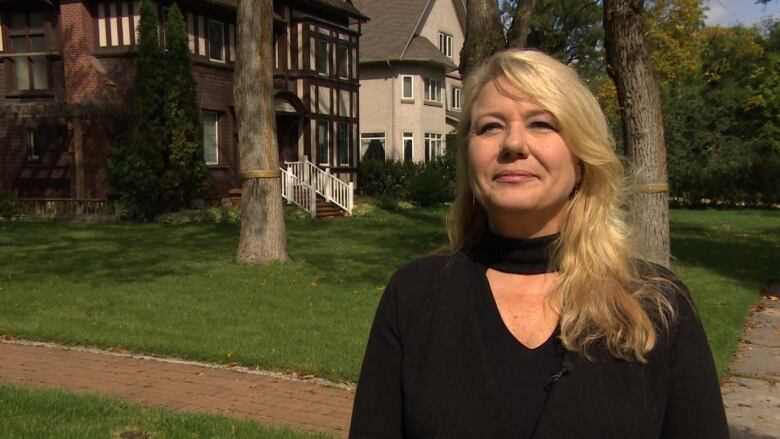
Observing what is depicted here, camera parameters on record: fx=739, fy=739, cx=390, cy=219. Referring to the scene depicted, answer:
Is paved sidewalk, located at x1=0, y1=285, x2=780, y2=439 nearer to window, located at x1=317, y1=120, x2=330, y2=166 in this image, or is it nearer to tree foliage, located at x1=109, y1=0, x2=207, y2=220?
tree foliage, located at x1=109, y1=0, x2=207, y2=220

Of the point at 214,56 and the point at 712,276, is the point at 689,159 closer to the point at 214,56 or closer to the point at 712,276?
the point at 214,56

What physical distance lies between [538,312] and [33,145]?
973 inches

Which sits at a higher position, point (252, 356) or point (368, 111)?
point (368, 111)

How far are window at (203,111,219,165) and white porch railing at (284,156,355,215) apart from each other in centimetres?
234

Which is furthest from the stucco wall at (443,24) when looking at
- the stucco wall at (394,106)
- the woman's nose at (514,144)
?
the woman's nose at (514,144)

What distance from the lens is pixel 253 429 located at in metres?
4.71

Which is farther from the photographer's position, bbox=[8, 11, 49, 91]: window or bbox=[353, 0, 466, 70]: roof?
bbox=[353, 0, 466, 70]: roof

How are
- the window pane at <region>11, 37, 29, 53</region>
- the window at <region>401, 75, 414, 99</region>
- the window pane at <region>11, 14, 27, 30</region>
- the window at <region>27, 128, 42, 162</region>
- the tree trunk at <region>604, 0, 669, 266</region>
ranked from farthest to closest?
the window at <region>401, 75, 414, 99</region>
the window at <region>27, 128, 42, 162</region>
the window pane at <region>11, 37, 29, 53</region>
the window pane at <region>11, 14, 27, 30</region>
the tree trunk at <region>604, 0, 669, 266</region>

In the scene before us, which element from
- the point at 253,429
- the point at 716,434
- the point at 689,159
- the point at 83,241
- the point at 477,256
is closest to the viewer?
the point at 716,434


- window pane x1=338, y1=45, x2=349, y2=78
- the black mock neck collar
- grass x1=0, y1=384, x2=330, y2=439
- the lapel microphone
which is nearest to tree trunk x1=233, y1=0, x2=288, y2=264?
grass x1=0, y1=384, x2=330, y2=439

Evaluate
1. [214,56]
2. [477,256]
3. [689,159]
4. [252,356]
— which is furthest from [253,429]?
[689,159]

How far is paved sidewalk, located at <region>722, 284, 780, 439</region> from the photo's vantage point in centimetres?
513

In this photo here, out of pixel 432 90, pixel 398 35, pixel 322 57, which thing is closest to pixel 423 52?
pixel 398 35

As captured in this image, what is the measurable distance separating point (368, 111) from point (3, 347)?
1224 inches
